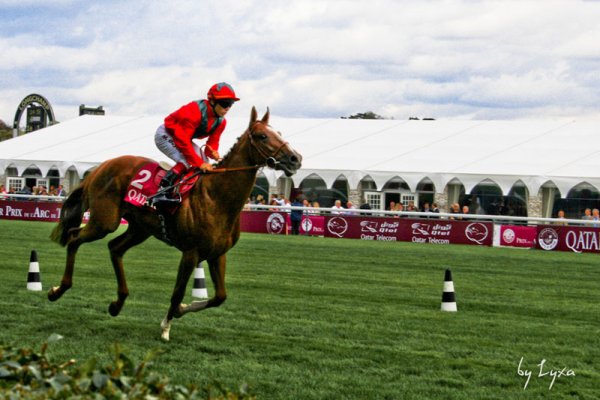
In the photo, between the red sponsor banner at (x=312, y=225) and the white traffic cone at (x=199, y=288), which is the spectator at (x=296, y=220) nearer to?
the red sponsor banner at (x=312, y=225)

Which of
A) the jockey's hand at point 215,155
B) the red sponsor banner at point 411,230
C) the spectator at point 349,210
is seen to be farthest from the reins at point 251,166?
the spectator at point 349,210

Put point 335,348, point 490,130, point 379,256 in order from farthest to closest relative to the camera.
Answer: point 490,130, point 379,256, point 335,348

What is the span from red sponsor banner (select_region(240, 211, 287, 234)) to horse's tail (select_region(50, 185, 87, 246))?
70.0 feet

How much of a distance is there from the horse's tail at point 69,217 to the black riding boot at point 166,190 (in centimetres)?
154

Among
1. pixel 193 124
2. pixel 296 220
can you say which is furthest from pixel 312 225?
pixel 193 124

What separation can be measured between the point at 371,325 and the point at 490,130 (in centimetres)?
2872

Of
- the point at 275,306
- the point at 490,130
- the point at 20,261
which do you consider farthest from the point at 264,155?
the point at 490,130

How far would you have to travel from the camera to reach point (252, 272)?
683 inches

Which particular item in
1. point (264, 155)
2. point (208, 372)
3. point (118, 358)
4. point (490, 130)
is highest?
point (490, 130)

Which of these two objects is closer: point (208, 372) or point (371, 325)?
point (208, 372)

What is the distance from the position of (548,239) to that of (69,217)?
19.7 m

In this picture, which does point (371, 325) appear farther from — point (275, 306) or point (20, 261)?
point (20, 261)

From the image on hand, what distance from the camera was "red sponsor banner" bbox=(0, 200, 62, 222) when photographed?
3684cm

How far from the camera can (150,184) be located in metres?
9.96
